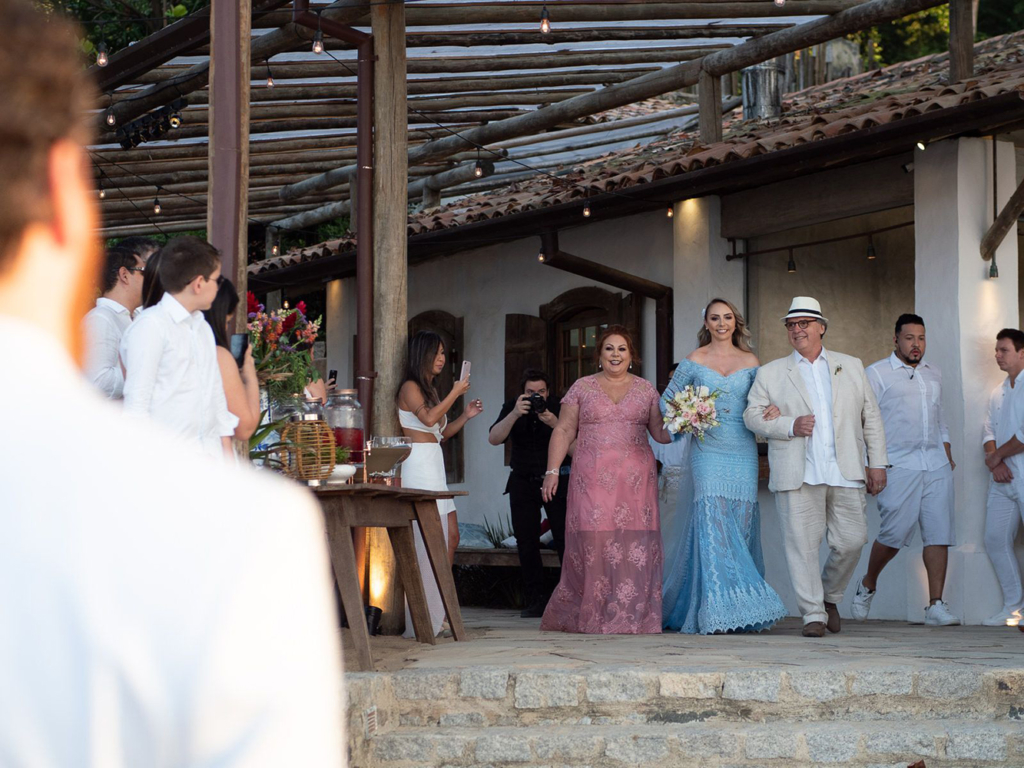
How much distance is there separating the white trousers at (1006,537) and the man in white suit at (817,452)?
1.16 meters

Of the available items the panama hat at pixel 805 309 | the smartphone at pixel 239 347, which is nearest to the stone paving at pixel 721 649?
the smartphone at pixel 239 347

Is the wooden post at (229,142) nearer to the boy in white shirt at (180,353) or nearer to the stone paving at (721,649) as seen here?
the boy in white shirt at (180,353)

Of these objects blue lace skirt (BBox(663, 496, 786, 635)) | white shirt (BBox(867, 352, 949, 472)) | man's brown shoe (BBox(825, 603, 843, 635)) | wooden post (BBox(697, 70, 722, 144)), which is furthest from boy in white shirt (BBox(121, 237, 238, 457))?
wooden post (BBox(697, 70, 722, 144))

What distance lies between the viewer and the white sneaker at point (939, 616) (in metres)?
8.04

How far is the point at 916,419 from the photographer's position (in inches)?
328

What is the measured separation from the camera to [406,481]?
7.50m

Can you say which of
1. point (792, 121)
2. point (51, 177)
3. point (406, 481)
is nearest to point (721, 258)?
point (792, 121)

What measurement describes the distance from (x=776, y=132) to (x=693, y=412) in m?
3.02

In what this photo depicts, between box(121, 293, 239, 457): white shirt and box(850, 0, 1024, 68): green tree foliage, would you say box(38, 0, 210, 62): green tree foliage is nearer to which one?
box(850, 0, 1024, 68): green tree foliage

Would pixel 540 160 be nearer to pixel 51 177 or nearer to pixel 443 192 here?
pixel 443 192

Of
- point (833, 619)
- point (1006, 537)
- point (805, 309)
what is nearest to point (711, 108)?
point (805, 309)

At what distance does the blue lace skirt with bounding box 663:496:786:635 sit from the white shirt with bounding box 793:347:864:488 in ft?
1.72

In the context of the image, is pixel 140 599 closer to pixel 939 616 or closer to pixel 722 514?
pixel 722 514

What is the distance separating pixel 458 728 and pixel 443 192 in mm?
9983
